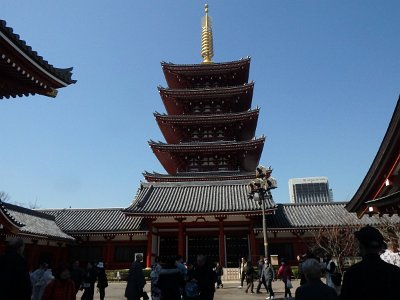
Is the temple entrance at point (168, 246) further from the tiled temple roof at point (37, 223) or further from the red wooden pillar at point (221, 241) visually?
the tiled temple roof at point (37, 223)

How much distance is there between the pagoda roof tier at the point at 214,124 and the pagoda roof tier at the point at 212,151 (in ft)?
6.32

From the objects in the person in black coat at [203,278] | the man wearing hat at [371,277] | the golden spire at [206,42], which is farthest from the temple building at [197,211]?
the man wearing hat at [371,277]

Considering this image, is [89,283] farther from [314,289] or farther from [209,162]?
[209,162]

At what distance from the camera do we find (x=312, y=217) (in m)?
23.1

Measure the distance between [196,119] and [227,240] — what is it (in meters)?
10.3

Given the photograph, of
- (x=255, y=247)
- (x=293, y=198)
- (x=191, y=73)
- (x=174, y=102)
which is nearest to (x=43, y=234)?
(x=255, y=247)

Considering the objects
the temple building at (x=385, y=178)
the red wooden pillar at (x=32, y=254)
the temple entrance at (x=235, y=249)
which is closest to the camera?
the temple building at (x=385, y=178)

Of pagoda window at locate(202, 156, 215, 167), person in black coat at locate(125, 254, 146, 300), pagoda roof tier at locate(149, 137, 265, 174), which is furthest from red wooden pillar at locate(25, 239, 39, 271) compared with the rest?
person in black coat at locate(125, 254, 146, 300)

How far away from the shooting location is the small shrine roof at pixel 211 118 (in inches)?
1043

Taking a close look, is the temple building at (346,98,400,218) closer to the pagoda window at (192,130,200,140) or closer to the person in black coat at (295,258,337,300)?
the person in black coat at (295,258,337,300)

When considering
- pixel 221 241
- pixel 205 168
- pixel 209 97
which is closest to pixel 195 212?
pixel 221 241

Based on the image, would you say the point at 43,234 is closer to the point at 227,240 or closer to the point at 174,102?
the point at 227,240

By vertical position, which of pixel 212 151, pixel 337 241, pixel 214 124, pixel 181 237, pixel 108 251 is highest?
pixel 214 124

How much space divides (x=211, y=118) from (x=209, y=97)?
106 inches
